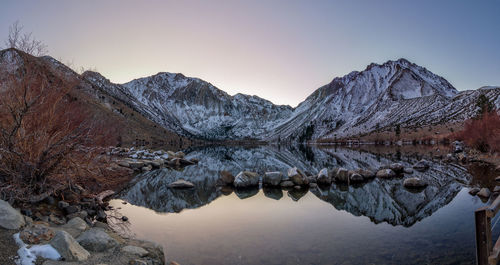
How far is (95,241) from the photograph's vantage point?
8.27 m

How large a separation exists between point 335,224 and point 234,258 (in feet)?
21.8

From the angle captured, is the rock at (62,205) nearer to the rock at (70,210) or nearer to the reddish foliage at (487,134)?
the rock at (70,210)

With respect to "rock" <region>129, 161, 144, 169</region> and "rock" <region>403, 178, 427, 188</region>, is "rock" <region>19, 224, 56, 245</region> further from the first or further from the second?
"rock" <region>129, 161, 144, 169</region>

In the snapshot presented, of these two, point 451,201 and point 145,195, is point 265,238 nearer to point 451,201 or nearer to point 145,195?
point 145,195

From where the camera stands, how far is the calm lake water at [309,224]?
34.5 feet

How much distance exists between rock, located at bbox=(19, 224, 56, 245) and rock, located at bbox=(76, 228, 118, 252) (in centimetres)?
83

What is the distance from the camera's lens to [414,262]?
32.0ft

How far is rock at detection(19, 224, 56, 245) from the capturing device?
7139 millimetres

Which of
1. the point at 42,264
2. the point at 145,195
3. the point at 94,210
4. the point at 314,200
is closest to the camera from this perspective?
the point at 42,264

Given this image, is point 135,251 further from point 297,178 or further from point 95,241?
point 297,178

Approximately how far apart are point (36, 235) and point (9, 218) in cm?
118

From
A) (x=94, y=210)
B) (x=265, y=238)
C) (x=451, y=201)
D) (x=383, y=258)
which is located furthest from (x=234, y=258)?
(x=451, y=201)

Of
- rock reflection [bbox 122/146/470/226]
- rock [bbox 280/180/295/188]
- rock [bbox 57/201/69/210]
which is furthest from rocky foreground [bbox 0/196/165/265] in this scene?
rock [bbox 280/180/295/188]

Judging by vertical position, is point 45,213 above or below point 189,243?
above
